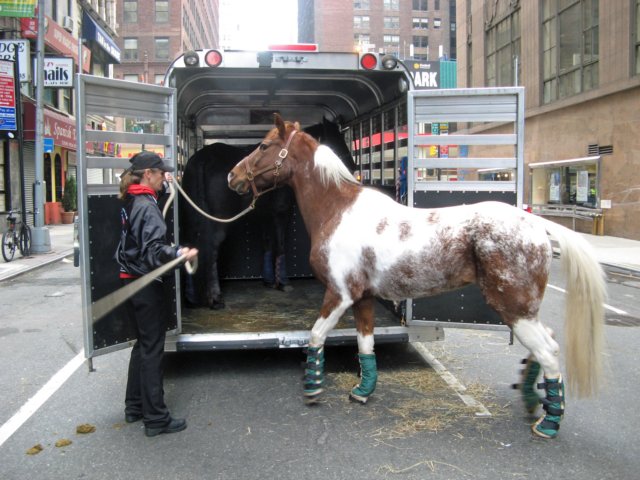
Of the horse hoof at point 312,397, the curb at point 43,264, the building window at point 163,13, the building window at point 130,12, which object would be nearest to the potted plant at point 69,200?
the curb at point 43,264

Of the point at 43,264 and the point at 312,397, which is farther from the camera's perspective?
the point at 43,264

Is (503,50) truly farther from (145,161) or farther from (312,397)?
(145,161)

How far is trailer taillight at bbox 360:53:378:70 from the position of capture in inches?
217

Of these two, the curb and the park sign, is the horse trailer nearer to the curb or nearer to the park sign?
the curb

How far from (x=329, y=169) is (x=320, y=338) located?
4.46ft

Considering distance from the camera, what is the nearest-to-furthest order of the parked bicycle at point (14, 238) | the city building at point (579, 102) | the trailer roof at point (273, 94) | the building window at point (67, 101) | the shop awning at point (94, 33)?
the trailer roof at point (273, 94)
the parked bicycle at point (14, 238)
the city building at point (579, 102)
the building window at point (67, 101)
the shop awning at point (94, 33)

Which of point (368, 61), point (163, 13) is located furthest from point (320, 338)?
point (163, 13)

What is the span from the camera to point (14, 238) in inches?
613

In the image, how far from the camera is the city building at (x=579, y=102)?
781 inches

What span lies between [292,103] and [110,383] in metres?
4.85

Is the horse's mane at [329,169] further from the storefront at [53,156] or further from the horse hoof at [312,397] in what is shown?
the storefront at [53,156]

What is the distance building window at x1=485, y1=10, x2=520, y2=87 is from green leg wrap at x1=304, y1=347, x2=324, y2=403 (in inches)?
1063

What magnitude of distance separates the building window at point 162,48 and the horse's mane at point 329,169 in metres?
61.3

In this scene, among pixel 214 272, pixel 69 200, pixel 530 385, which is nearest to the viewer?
pixel 530 385
